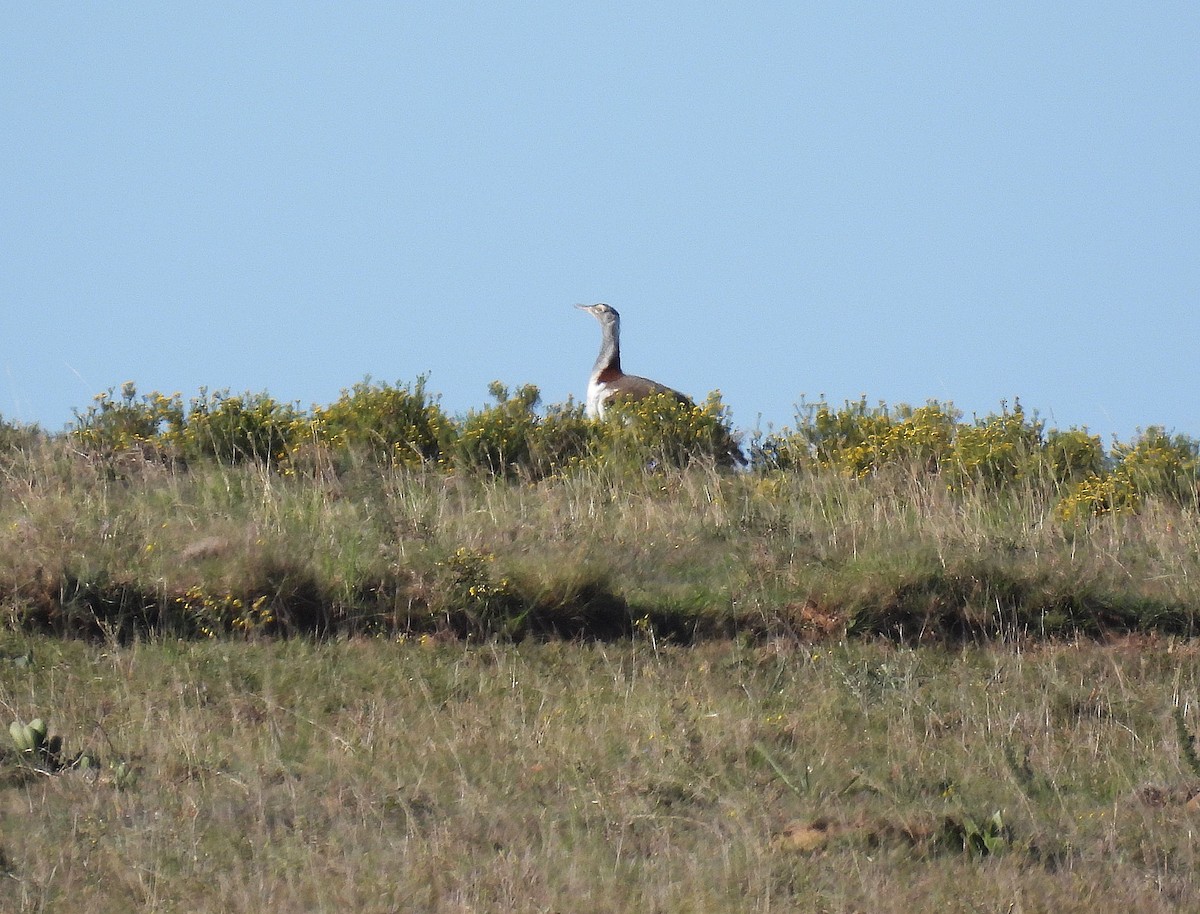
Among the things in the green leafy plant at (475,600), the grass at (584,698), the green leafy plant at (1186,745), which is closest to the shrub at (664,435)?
the grass at (584,698)

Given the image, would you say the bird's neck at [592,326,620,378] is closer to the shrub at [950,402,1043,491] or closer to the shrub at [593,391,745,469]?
A: the shrub at [593,391,745,469]

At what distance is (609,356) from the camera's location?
57.9ft

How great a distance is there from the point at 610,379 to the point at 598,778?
35.5 ft

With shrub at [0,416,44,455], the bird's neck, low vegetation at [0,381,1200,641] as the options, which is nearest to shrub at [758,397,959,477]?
low vegetation at [0,381,1200,641]

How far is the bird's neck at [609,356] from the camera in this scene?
675 inches

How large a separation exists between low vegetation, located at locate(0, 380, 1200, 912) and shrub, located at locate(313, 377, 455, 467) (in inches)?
9.9

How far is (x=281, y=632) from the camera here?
831 cm

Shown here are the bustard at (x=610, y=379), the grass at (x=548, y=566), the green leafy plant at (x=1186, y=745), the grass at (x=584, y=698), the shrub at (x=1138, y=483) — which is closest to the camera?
the grass at (x=584, y=698)

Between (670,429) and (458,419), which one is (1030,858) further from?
(458,419)

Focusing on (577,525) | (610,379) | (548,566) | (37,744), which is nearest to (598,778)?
(37,744)

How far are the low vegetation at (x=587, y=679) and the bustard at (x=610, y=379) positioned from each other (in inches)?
107

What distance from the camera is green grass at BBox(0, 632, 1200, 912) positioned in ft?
16.7

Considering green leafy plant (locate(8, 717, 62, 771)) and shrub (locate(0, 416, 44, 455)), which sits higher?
shrub (locate(0, 416, 44, 455))

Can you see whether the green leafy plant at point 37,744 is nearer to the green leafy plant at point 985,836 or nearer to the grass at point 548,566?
the grass at point 548,566
